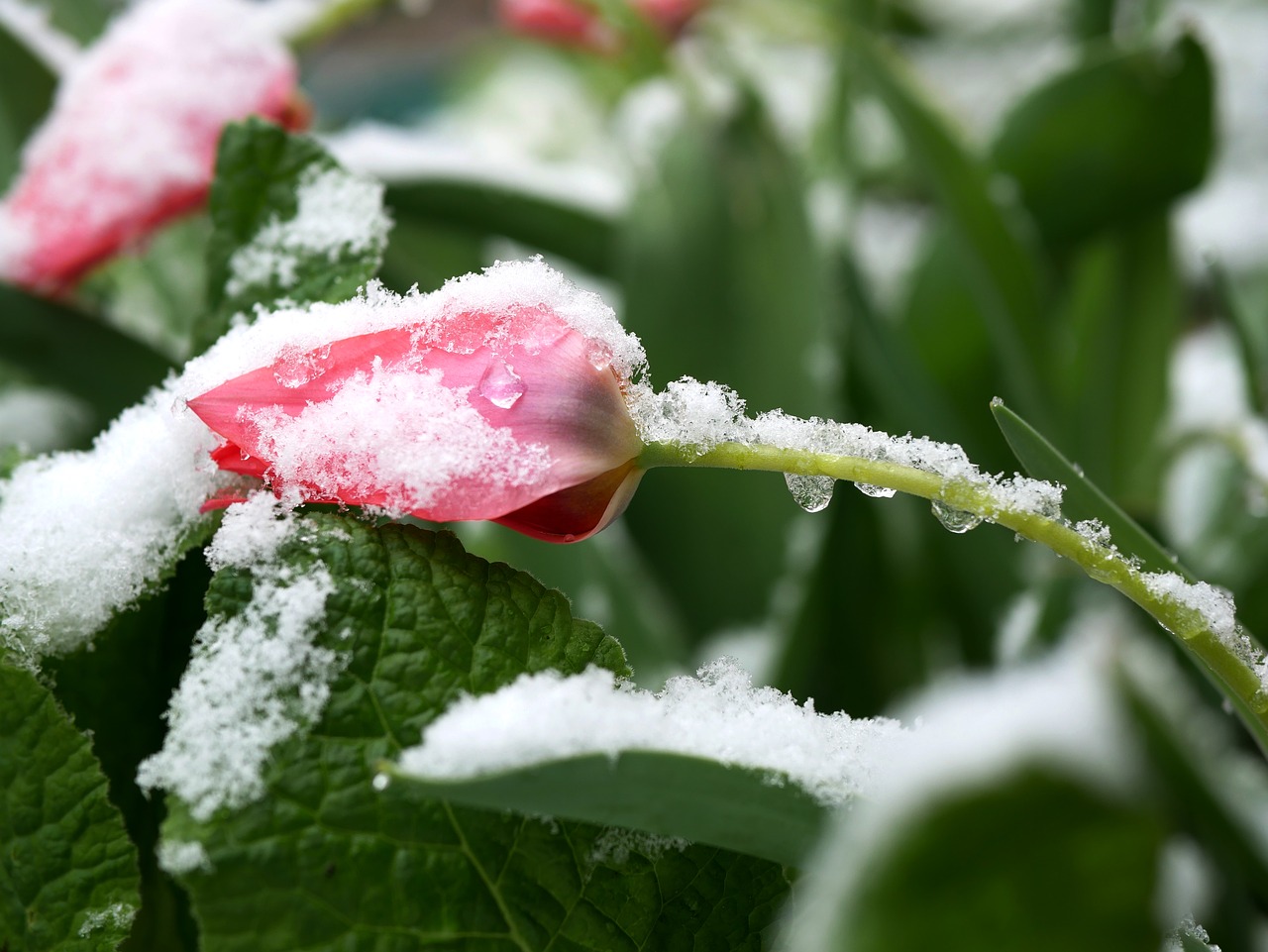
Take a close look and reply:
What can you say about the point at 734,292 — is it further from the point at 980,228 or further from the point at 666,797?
the point at 666,797

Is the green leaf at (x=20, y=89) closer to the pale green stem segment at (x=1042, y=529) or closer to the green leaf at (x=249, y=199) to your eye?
the green leaf at (x=249, y=199)

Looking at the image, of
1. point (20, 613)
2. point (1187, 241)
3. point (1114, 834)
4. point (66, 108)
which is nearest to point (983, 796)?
point (1114, 834)

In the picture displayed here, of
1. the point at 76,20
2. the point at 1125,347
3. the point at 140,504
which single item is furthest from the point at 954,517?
the point at 76,20

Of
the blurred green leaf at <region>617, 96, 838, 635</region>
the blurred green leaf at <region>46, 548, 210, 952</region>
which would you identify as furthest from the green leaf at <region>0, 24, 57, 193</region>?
the blurred green leaf at <region>46, 548, 210, 952</region>

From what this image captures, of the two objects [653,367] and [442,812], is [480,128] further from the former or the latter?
[442,812]

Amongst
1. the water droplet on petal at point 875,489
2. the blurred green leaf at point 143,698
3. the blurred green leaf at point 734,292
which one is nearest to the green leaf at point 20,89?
the blurred green leaf at point 734,292

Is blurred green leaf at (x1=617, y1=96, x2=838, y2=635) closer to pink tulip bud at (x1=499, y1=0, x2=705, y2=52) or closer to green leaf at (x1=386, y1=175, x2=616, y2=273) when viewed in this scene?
green leaf at (x1=386, y1=175, x2=616, y2=273)
